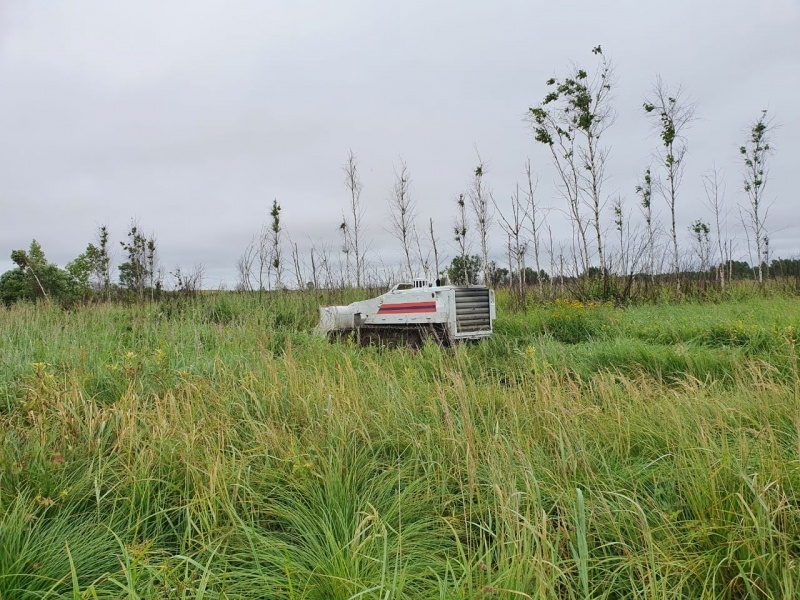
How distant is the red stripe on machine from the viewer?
29.3ft

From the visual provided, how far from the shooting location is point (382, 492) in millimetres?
2447

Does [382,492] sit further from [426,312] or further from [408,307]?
[408,307]

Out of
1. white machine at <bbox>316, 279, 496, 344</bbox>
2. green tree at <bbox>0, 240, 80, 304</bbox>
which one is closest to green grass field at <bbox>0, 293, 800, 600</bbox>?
white machine at <bbox>316, 279, 496, 344</bbox>

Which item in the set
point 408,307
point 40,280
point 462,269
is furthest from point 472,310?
point 40,280

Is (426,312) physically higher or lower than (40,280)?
lower

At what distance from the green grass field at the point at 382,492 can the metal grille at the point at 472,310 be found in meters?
4.52

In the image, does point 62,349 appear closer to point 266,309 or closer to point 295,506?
point 295,506

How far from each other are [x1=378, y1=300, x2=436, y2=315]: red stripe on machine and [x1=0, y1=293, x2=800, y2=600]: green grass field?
4291 mm

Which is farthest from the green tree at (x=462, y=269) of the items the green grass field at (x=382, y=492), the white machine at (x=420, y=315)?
the green grass field at (x=382, y=492)

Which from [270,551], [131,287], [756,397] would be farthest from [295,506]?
[131,287]

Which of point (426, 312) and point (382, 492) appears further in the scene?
point (426, 312)

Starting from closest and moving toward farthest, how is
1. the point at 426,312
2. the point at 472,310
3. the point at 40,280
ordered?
1. the point at 426,312
2. the point at 472,310
3. the point at 40,280

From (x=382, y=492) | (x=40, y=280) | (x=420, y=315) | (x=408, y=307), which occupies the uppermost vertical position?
(x=40, y=280)

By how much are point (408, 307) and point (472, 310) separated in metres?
1.25
